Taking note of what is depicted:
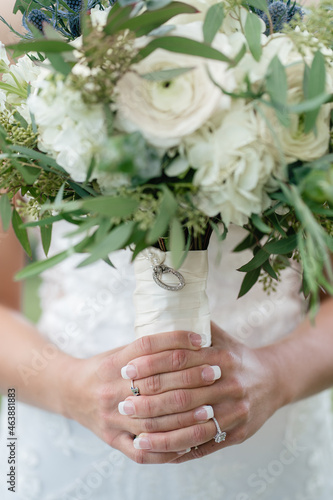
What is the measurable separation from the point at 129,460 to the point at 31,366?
33 cm

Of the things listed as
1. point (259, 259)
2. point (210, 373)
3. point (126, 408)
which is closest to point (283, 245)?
point (259, 259)

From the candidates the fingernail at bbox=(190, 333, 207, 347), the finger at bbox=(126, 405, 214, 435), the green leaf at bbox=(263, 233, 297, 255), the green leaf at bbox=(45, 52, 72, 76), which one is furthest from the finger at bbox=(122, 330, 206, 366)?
the green leaf at bbox=(45, 52, 72, 76)

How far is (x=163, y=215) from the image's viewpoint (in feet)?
1.71

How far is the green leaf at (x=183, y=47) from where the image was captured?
501 mm

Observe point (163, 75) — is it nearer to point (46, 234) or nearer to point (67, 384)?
point (46, 234)

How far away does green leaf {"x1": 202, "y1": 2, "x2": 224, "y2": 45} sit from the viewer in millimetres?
533

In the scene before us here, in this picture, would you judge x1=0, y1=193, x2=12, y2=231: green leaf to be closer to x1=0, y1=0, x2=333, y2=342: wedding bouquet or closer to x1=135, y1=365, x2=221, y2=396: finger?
x1=0, y1=0, x2=333, y2=342: wedding bouquet

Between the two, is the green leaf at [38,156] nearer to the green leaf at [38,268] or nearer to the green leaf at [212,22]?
the green leaf at [38,268]

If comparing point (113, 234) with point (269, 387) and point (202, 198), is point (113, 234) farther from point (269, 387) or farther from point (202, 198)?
point (269, 387)

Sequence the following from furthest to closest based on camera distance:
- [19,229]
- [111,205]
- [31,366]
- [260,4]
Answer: [31,366], [19,229], [260,4], [111,205]

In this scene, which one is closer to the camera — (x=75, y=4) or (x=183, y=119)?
(x=183, y=119)

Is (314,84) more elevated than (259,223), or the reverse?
(314,84)

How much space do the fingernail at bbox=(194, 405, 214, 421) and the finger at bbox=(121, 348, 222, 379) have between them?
2.8 inches

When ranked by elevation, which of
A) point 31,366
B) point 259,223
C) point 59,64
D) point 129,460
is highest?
point 59,64
